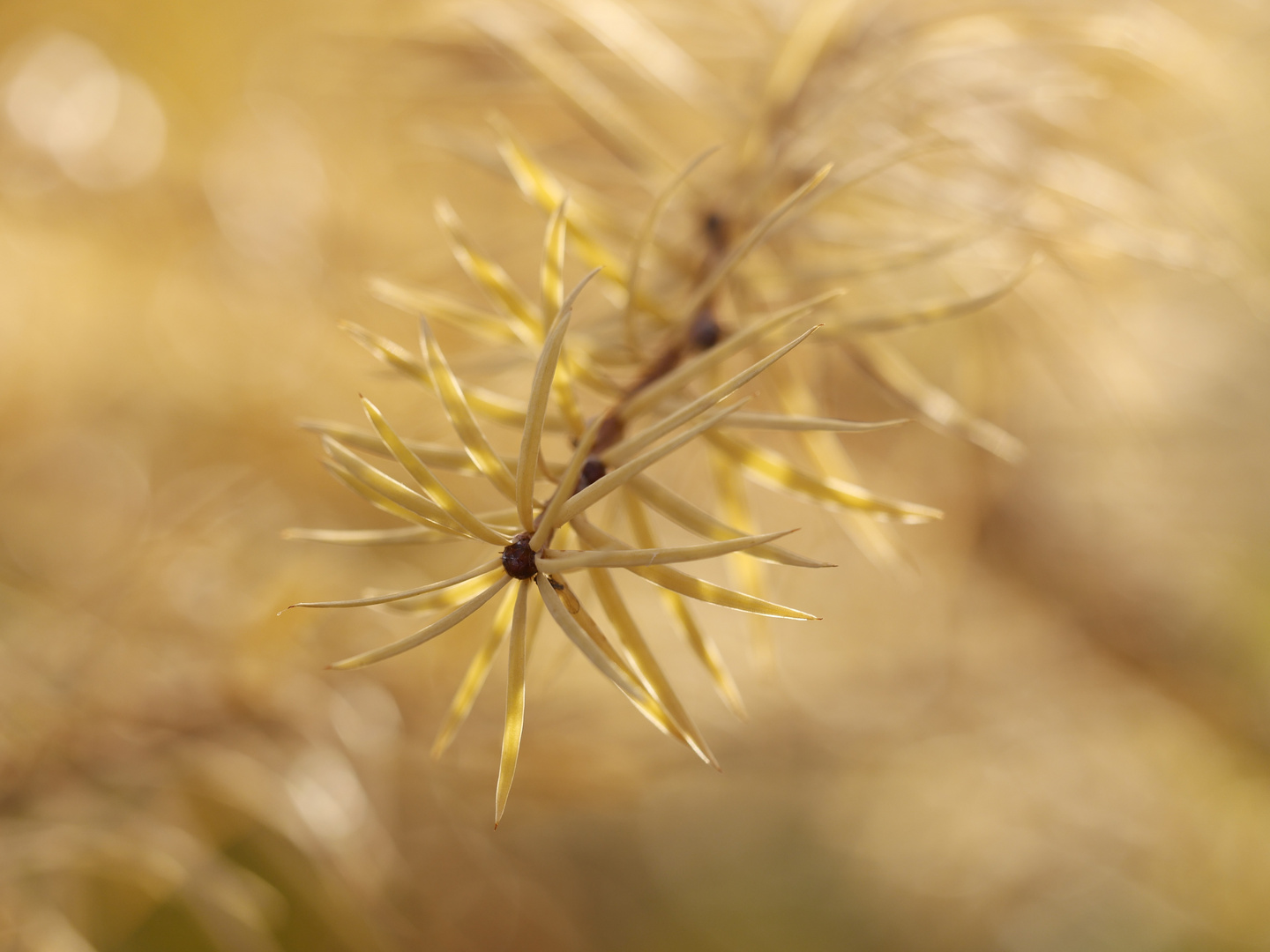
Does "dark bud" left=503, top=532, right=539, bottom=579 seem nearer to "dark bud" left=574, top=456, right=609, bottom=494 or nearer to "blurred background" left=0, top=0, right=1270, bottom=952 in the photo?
"dark bud" left=574, top=456, right=609, bottom=494

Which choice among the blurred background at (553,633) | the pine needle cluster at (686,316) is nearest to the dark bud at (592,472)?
the pine needle cluster at (686,316)

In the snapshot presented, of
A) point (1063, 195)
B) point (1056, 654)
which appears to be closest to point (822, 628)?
point (1056, 654)

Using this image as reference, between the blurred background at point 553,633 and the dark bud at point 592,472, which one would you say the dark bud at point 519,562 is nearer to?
the dark bud at point 592,472

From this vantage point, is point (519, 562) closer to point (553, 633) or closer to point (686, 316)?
point (686, 316)

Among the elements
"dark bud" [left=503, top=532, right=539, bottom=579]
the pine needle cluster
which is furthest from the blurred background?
"dark bud" [left=503, top=532, right=539, bottom=579]

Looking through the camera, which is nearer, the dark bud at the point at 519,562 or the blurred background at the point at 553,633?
the dark bud at the point at 519,562

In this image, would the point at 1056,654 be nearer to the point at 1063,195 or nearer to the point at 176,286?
the point at 1063,195
